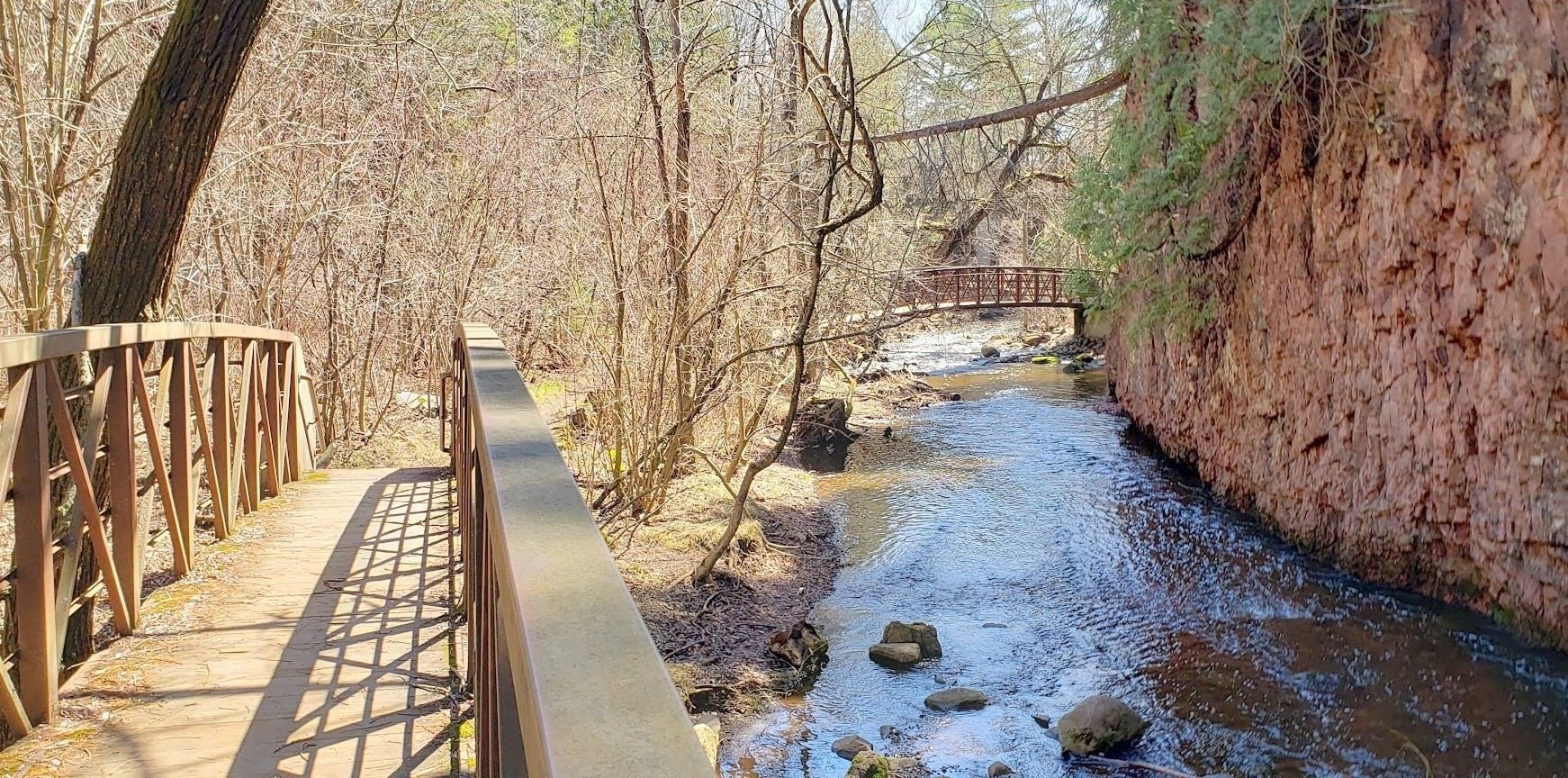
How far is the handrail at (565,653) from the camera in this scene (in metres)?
0.64

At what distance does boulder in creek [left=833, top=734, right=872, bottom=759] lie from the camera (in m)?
6.50

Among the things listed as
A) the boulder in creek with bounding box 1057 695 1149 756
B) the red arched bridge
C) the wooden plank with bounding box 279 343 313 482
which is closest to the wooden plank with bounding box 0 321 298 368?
the wooden plank with bounding box 279 343 313 482

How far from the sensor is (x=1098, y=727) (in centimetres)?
644

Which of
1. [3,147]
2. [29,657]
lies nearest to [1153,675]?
[29,657]

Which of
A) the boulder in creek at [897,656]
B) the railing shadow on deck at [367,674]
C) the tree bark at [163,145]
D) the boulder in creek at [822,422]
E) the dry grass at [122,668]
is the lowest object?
the boulder in creek at [897,656]

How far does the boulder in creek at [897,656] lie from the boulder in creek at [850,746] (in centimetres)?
115

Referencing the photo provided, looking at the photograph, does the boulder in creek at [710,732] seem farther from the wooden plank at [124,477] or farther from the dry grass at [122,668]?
the wooden plank at [124,477]

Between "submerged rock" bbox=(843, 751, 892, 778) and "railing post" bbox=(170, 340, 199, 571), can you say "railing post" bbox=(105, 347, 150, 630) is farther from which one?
"submerged rock" bbox=(843, 751, 892, 778)

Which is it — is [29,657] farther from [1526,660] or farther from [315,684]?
[1526,660]

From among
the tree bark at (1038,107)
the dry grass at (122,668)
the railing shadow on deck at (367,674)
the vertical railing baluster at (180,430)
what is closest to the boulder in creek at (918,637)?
the railing shadow on deck at (367,674)

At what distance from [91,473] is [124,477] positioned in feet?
1.07

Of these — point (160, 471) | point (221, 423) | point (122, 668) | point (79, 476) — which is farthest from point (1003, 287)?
point (79, 476)

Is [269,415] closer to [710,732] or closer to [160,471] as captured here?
[160,471]

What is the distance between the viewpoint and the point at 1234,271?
11117mm
